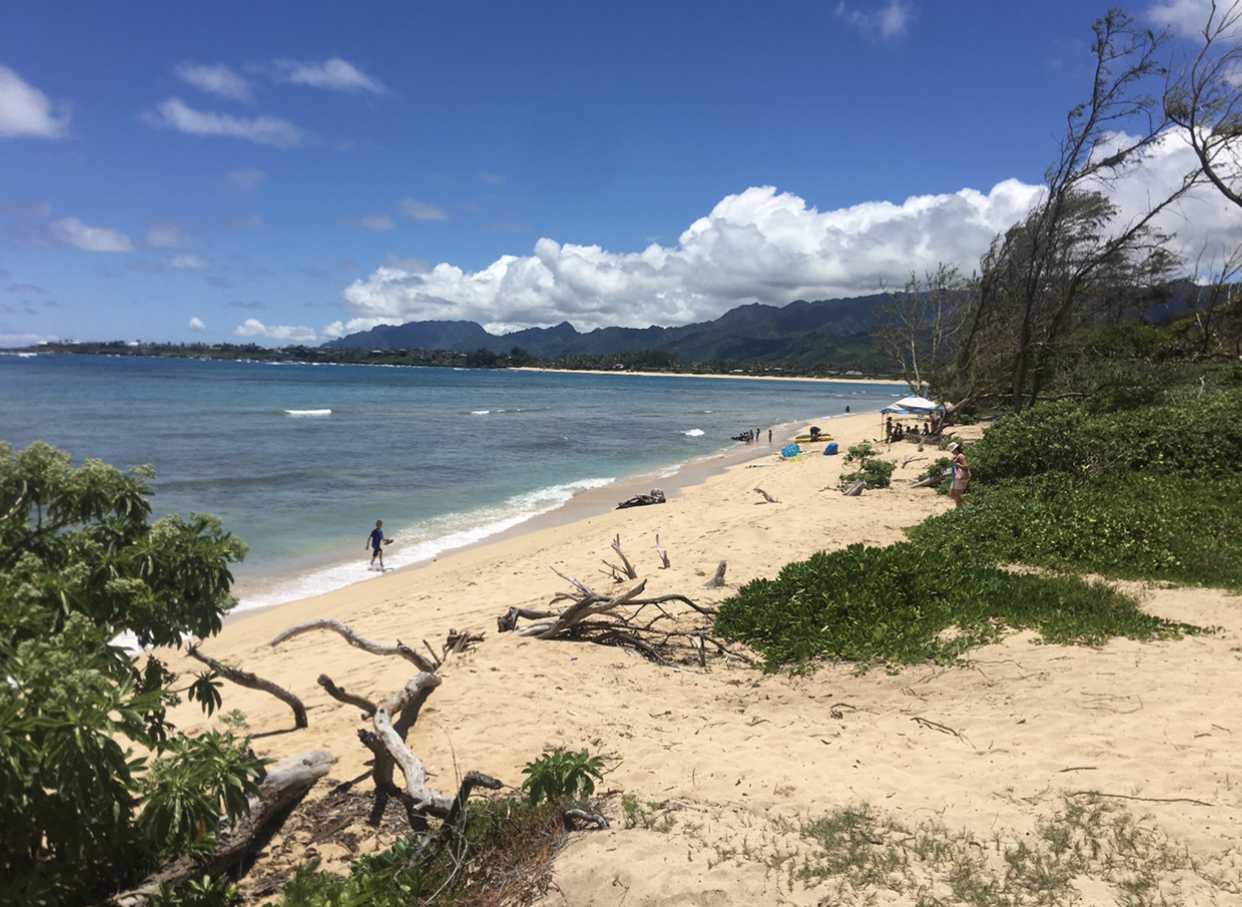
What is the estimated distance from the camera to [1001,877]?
3359 mm

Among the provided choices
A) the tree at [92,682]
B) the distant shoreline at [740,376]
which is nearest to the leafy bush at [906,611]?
the tree at [92,682]

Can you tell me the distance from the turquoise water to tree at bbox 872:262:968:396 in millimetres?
10531

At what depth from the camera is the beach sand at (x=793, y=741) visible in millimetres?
3611

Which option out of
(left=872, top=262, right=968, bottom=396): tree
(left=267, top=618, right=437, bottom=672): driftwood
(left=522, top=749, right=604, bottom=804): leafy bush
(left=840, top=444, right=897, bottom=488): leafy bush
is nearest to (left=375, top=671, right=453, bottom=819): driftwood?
(left=267, top=618, right=437, bottom=672): driftwood

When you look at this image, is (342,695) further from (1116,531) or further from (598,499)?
(598,499)

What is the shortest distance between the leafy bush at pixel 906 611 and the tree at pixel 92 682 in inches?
218

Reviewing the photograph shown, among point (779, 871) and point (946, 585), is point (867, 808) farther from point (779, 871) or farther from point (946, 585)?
point (946, 585)

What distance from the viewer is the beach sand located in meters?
3.61

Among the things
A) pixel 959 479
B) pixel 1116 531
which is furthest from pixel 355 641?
pixel 959 479

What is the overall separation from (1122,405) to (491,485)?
65.9ft

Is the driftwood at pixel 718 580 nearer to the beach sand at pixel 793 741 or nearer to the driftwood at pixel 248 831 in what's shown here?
the beach sand at pixel 793 741

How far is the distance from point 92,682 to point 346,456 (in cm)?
2911

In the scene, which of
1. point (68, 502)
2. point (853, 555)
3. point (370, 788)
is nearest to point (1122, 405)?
point (853, 555)

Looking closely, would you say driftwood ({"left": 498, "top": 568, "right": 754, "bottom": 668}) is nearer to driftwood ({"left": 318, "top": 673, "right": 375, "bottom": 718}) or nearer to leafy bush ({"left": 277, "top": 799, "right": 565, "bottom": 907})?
driftwood ({"left": 318, "top": 673, "right": 375, "bottom": 718})
